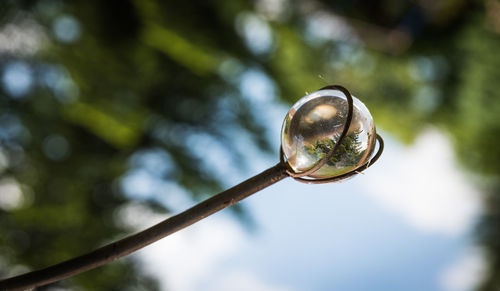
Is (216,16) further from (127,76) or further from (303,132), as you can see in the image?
(303,132)

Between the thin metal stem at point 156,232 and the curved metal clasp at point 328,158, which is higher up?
the curved metal clasp at point 328,158

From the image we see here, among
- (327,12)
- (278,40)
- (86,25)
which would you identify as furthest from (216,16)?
(327,12)

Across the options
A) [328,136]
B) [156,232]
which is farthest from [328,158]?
[156,232]

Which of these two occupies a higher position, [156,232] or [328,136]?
[328,136]

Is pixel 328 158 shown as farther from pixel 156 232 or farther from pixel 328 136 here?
pixel 156 232

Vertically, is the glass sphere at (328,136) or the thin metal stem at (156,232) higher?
the glass sphere at (328,136)
